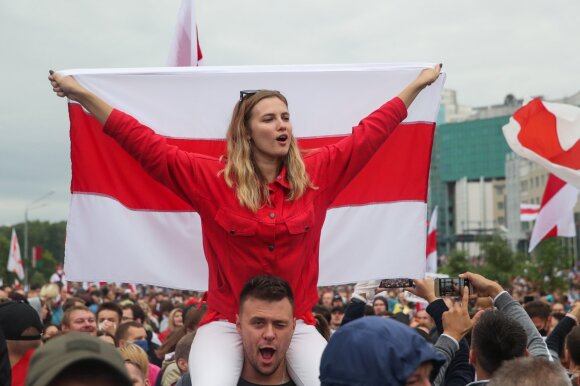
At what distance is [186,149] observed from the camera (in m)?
6.01

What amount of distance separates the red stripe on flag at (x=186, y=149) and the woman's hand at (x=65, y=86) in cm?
81

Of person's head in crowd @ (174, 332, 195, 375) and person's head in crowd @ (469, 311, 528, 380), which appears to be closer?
person's head in crowd @ (469, 311, 528, 380)

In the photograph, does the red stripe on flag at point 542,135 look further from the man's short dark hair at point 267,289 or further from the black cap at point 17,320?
the man's short dark hair at point 267,289

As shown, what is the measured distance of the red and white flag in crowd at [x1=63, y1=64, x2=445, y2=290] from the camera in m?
5.75

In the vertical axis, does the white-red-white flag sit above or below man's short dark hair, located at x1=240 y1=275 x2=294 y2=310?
above

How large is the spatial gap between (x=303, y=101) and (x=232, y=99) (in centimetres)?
40

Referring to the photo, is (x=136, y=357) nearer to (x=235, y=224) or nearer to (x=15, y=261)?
(x=235, y=224)

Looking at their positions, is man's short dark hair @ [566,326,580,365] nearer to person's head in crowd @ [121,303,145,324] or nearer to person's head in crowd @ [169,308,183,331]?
person's head in crowd @ [169,308,183,331]

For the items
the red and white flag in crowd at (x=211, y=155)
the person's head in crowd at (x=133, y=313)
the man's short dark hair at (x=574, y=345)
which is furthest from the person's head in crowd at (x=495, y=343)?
Answer: the person's head in crowd at (x=133, y=313)

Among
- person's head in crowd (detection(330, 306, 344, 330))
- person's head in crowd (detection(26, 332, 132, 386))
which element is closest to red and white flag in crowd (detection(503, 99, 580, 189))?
person's head in crowd (detection(330, 306, 344, 330))

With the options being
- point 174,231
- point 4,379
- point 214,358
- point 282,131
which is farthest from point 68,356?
point 174,231

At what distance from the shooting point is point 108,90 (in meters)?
5.84

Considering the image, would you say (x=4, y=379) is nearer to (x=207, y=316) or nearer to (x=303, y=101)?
(x=207, y=316)

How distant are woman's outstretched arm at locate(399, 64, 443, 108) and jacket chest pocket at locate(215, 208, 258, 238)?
114cm
